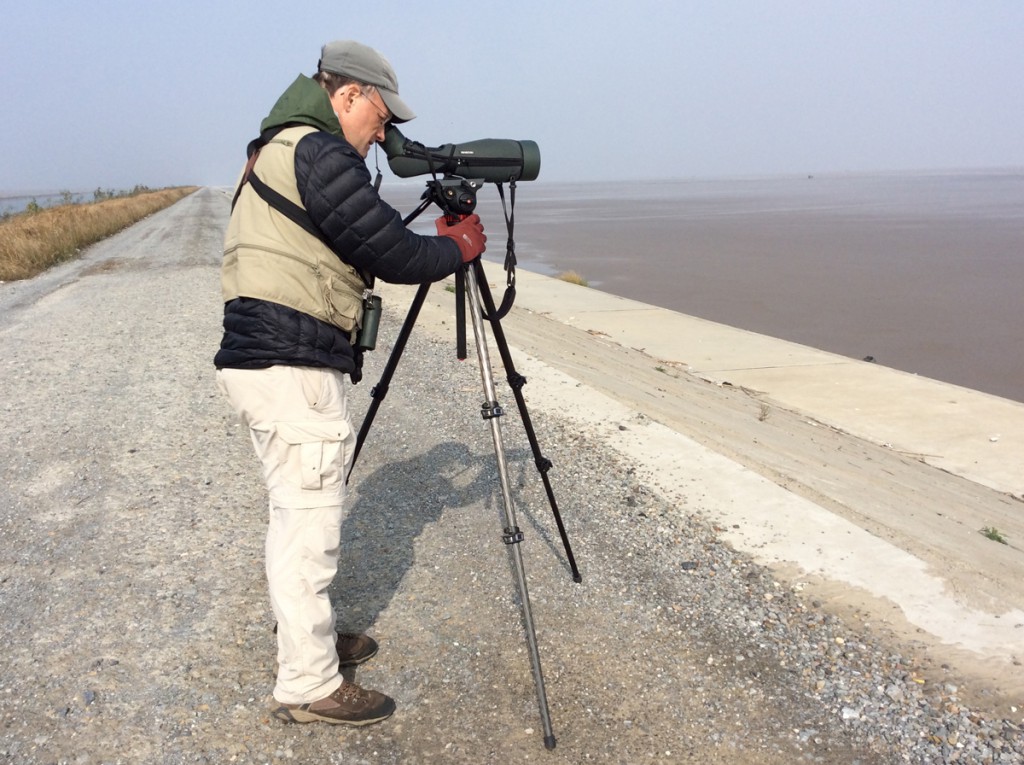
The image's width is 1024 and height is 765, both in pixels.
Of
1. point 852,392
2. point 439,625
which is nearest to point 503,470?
point 439,625

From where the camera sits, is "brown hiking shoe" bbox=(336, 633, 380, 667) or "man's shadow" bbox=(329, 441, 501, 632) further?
"man's shadow" bbox=(329, 441, 501, 632)

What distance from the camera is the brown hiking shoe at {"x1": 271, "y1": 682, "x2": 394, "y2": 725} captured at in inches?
95.5

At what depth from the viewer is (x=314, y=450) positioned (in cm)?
226

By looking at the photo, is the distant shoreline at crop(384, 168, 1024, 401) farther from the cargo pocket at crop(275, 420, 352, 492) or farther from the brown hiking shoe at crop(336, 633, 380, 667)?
the cargo pocket at crop(275, 420, 352, 492)

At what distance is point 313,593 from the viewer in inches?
91.7

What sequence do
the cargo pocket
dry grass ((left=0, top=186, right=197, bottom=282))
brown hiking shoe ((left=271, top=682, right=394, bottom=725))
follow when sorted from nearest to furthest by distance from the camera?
the cargo pocket < brown hiking shoe ((left=271, top=682, right=394, bottom=725)) < dry grass ((left=0, top=186, right=197, bottom=282))

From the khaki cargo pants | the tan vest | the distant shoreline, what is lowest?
the distant shoreline

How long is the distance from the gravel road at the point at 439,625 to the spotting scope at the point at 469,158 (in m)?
1.63

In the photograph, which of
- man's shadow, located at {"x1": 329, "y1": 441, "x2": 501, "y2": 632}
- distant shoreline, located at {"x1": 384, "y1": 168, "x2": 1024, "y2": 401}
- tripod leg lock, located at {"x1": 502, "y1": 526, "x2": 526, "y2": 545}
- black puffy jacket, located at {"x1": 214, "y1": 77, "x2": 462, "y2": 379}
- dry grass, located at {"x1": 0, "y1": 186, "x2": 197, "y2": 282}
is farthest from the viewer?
dry grass, located at {"x1": 0, "y1": 186, "x2": 197, "y2": 282}

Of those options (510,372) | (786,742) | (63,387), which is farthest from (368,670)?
(63,387)

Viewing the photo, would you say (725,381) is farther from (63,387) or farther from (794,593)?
(63,387)

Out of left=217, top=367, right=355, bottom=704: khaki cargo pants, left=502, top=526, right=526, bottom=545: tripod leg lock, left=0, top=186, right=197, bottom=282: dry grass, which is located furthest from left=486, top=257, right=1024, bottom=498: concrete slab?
left=0, top=186, right=197, bottom=282: dry grass

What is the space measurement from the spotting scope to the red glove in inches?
7.6

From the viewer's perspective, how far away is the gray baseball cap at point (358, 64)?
2217mm
